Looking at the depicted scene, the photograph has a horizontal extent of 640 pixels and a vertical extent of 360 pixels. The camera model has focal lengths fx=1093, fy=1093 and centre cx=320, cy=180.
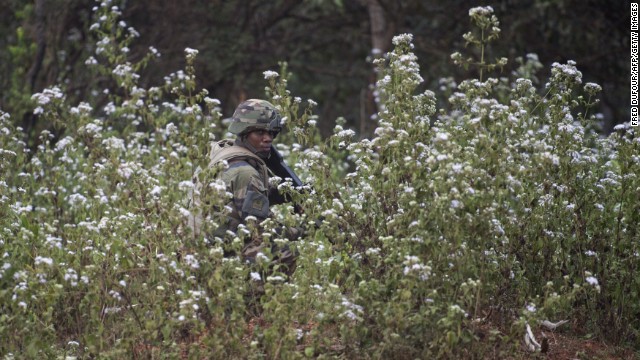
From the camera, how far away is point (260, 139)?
7562mm

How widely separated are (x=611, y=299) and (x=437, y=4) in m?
10.2

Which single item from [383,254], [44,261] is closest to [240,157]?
[383,254]

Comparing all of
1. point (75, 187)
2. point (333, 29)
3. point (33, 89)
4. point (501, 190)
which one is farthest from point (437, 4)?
point (501, 190)

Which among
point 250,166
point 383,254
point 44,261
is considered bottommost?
point 44,261

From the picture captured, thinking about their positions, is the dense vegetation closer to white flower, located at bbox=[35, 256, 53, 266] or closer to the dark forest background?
white flower, located at bbox=[35, 256, 53, 266]

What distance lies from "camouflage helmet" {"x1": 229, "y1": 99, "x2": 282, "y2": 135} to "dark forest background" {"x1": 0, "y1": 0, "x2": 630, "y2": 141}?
6.93 meters

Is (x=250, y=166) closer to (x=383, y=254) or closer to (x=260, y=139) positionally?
(x=260, y=139)

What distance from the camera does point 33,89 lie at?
44.3 ft

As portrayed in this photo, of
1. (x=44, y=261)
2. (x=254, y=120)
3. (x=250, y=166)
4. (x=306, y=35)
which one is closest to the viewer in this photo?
(x=44, y=261)

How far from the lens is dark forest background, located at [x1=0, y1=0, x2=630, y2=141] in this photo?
14273 mm

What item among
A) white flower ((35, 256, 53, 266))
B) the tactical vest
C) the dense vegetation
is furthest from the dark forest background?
white flower ((35, 256, 53, 266))

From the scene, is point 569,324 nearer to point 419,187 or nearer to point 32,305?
point 419,187

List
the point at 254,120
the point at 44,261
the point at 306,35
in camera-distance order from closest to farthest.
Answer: the point at 44,261 < the point at 254,120 < the point at 306,35

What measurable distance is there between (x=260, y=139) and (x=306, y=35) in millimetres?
10334
